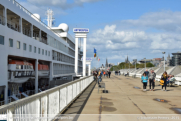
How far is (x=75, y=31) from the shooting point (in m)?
48.3

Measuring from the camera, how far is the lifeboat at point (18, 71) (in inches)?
853

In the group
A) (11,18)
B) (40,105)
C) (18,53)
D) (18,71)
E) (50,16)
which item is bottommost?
(40,105)

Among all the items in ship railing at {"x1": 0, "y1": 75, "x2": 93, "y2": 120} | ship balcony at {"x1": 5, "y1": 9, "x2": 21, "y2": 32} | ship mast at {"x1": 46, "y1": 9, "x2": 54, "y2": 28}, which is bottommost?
ship railing at {"x1": 0, "y1": 75, "x2": 93, "y2": 120}

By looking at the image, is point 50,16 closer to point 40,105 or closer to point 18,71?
point 18,71

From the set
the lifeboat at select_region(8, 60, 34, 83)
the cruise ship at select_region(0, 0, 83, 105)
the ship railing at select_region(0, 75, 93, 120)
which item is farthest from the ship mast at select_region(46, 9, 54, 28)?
the ship railing at select_region(0, 75, 93, 120)

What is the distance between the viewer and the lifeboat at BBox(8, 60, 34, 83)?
21.7 meters

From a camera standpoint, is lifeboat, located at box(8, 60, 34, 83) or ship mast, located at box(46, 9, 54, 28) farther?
ship mast, located at box(46, 9, 54, 28)

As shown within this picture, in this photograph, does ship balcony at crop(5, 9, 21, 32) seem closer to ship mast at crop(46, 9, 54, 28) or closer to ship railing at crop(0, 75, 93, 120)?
ship railing at crop(0, 75, 93, 120)

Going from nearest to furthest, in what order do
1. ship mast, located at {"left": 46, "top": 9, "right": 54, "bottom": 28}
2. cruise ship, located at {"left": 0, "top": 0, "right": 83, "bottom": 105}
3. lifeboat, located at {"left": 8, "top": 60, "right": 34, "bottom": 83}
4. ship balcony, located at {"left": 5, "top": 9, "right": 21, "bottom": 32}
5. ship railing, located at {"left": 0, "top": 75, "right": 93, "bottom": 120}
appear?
ship railing, located at {"left": 0, "top": 75, "right": 93, "bottom": 120}
cruise ship, located at {"left": 0, "top": 0, "right": 83, "bottom": 105}
lifeboat, located at {"left": 8, "top": 60, "right": 34, "bottom": 83}
ship balcony, located at {"left": 5, "top": 9, "right": 21, "bottom": 32}
ship mast, located at {"left": 46, "top": 9, "right": 54, "bottom": 28}

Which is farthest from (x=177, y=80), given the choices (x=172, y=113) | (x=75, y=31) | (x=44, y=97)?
(x=75, y=31)

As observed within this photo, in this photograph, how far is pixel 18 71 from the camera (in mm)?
23281

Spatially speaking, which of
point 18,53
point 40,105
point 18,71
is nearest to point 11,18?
point 18,53

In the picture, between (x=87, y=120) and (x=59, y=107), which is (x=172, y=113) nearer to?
(x=87, y=120)

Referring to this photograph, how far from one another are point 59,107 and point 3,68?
13.8 metres
